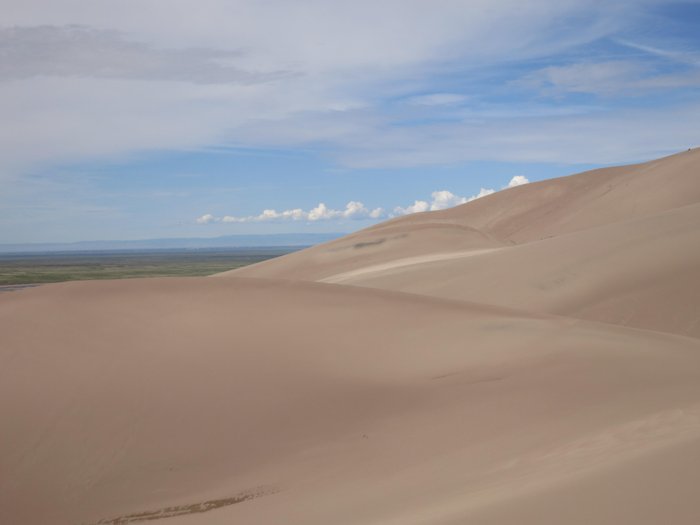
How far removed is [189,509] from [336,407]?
2.41 meters

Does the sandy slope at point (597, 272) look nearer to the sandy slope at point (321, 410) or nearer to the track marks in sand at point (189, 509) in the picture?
the sandy slope at point (321, 410)

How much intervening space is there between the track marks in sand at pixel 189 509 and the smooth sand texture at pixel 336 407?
25 millimetres

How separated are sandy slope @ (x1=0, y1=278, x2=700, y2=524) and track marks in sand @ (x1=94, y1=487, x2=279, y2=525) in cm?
8

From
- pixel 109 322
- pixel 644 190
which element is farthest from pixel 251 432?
pixel 644 190

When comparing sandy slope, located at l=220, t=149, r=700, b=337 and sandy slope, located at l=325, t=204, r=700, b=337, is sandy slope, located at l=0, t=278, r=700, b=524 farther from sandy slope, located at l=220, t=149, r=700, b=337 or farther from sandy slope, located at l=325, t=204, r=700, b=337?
sandy slope, located at l=220, t=149, r=700, b=337

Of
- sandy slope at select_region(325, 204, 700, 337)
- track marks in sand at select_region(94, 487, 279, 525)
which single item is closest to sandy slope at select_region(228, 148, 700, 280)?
sandy slope at select_region(325, 204, 700, 337)

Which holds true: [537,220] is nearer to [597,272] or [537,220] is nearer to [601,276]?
[597,272]

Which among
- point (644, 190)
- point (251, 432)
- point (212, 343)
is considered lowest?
point (251, 432)

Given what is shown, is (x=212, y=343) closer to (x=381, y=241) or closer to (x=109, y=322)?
(x=109, y=322)

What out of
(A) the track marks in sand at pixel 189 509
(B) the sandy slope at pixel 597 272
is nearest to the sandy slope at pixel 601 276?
(B) the sandy slope at pixel 597 272

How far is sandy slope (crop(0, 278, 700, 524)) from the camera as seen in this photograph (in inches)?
261

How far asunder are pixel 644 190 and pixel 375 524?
40.2 m

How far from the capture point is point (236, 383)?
1020 cm

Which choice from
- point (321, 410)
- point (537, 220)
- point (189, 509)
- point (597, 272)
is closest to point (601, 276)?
point (597, 272)
